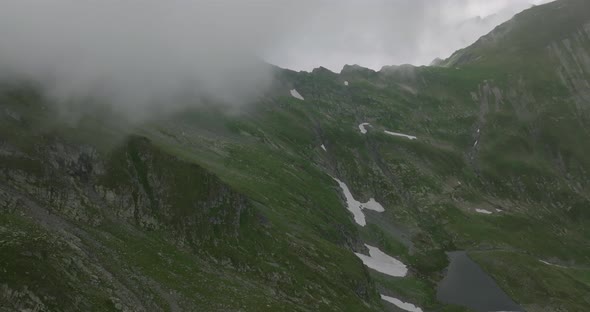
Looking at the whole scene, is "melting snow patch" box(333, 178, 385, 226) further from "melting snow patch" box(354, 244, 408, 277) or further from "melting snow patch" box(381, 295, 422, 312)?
"melting snow patch" box(381, 295, 422, 312)

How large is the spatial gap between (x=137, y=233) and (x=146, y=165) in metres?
15.6

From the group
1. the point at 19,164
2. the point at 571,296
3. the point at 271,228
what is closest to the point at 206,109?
the point at 271,228

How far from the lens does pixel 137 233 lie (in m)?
62.0

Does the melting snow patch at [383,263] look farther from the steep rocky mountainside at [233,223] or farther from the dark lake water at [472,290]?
the dark lake water at [472,290]

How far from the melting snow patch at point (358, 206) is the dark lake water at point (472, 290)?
29.9m

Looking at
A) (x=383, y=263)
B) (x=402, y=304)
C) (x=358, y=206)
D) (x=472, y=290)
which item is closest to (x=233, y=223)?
(x=402, y=304)

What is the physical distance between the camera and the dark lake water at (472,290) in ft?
343

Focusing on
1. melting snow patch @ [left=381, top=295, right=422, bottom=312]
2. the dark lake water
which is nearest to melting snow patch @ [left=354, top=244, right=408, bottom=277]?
the dark lake water

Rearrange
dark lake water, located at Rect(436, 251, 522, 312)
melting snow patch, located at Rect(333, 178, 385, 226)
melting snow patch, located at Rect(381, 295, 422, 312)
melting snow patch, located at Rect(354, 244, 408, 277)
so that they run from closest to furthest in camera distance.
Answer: melting snow patch, located at Rect(381, 295, 422, 312) → dark lake water, located at Rect(436, 251, 522, 312) → melting snow patch, located at Rect(354, 244, 408, 277) → melting snow patch, located at Rect(333, 178, 385, 226)

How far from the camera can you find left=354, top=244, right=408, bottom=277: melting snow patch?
111 meters

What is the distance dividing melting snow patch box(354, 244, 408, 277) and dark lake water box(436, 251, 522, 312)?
35.6 feet

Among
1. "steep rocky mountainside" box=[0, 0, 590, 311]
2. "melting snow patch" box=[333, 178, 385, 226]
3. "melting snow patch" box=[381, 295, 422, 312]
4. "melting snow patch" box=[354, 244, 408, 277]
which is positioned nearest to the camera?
"steep rocky mountainside" box=[0, 0, 590, 311]

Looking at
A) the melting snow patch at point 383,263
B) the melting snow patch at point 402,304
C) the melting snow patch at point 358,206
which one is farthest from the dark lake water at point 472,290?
the melting snow patch at point 358,206

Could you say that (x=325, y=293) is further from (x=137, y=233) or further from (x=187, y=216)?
(x=137, y=233)
